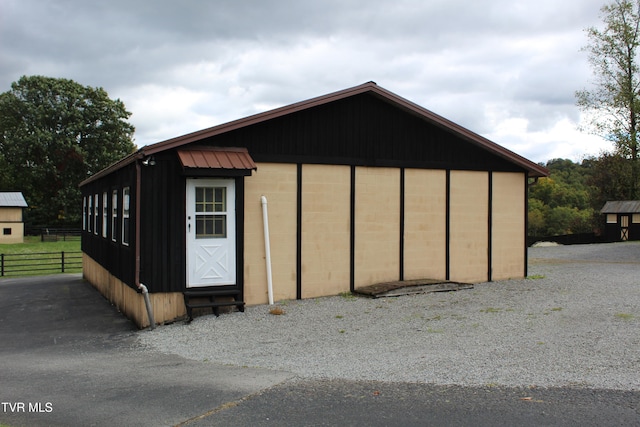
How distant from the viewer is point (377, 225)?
12.8 metres

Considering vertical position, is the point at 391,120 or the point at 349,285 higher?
the point at 391,120

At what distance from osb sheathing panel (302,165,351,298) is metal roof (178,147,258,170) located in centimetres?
152

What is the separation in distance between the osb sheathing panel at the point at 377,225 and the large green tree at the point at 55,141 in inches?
1445

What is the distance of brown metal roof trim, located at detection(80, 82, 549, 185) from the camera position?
10.5m

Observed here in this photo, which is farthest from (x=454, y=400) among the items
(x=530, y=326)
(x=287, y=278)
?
(x=287, y=278)

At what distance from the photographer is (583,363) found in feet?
22.4

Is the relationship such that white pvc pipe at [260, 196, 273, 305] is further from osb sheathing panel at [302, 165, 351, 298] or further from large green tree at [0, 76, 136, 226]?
large green tree at [0, 76, 136, 226]

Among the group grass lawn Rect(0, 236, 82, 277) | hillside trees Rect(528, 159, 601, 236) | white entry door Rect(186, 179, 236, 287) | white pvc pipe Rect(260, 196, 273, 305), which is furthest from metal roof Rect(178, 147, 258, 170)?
hillside trees Rect(528, 159, 601, 236)

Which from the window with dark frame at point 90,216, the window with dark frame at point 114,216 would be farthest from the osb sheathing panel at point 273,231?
the window with dark frame at point 90,216

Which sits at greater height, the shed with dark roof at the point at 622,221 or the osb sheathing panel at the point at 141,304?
the shed with dark roof at the point at 622,221

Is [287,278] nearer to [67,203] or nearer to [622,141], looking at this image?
[622,141]

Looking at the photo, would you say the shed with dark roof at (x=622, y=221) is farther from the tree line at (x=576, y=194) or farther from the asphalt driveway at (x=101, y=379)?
the asphalt driveway at (x=101, y=379)

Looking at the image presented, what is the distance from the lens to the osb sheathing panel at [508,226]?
47.0 feet

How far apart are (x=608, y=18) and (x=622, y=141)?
8143 millimetres
